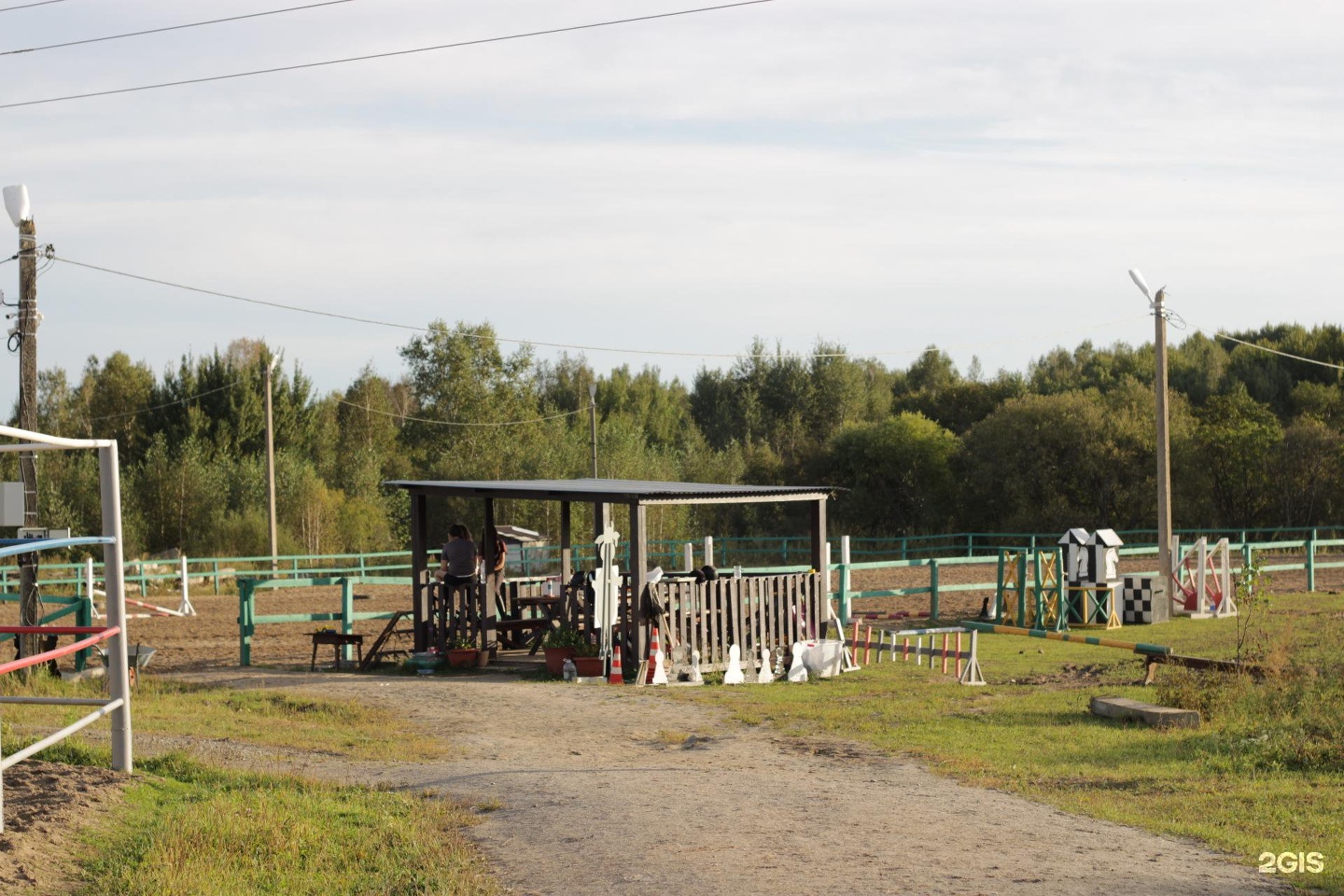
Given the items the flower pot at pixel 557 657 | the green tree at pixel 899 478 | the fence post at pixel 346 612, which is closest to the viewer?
the flower pot at pixel 557 657

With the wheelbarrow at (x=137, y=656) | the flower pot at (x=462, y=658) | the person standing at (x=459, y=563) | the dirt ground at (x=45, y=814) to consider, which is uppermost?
the person standing at (x=459, y=563)

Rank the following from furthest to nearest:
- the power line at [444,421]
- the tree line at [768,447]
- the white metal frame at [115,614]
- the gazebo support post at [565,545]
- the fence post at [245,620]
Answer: the power line at [444,421]
the tree line at [768,447]
the gazebo support post at [565,545]
the fence post at [245,620]
the white metal frame at [115,614]

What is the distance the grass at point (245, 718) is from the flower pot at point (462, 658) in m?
3.23

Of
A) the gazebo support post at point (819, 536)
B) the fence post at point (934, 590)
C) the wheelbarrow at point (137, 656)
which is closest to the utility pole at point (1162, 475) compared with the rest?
the fence post at point (934, 590)

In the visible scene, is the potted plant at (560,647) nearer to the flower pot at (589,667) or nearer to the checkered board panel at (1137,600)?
the flower pot at (589,667)

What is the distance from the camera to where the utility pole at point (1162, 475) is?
22938 millimetres

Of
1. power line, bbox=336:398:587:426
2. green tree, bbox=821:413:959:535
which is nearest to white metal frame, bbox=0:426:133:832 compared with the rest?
green tree, bbox=821:413:959:535

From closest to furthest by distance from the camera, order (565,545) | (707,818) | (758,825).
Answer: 1. (758,825)
2. (707,818)
3. (565,545)

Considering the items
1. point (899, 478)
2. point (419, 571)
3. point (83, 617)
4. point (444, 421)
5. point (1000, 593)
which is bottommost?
point (1000, 593)

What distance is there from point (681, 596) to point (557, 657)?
170 centimetres

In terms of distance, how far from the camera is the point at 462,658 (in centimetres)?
1731

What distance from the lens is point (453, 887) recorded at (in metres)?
6.38

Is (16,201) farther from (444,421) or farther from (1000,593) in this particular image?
(444,421)
